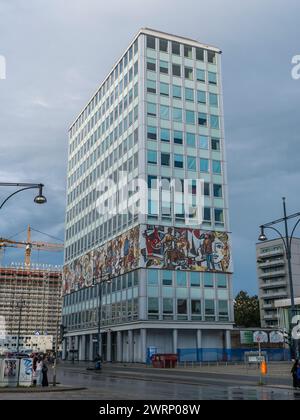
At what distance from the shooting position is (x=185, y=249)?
247ft

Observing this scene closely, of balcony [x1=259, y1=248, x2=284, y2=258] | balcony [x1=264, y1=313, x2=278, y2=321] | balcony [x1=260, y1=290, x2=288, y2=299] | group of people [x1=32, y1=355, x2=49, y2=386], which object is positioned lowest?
group of people [x1=32, y1=355, x2=49, y2=386]

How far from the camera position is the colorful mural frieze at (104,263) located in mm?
75062

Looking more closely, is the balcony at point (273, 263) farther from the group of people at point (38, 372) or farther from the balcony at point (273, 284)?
the group of people at point (38, 372)

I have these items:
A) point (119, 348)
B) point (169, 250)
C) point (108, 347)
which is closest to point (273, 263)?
point (108, 347)

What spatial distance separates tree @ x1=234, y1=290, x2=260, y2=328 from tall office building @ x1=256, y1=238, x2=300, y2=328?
4.69 metres

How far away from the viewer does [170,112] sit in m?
80.3

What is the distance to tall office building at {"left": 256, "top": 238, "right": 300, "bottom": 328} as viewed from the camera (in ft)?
460

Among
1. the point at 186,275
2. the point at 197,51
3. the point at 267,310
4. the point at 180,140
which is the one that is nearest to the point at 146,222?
the point at 186,275

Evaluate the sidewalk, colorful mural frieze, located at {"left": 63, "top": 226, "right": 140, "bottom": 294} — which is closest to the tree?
colorful mural frieze, located at {"left": 63, "top": 226, "right": 140, "bottom": 294}

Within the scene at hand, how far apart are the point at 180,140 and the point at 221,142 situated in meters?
7.54

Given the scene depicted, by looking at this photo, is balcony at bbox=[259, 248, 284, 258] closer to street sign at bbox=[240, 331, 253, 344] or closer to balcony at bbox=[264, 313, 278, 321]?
balcony at bbox=[264, 313, 278, 321]

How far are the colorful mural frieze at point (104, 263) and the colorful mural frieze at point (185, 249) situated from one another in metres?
1.87

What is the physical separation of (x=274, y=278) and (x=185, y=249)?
7636 cm

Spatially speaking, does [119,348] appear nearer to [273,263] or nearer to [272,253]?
[273,263]
